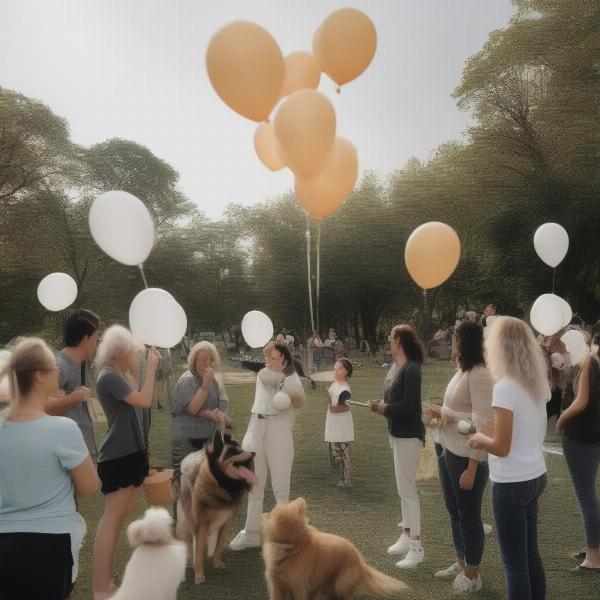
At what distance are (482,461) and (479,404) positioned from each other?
0.40 meters

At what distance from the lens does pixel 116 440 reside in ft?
13.0

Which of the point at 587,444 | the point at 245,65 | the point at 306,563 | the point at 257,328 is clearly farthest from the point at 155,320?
the point at 257,328

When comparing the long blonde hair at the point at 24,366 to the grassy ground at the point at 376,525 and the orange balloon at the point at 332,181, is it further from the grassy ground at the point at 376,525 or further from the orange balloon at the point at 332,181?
the orange balloon at the point at 332,181

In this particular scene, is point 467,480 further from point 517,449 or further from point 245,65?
point 245,65

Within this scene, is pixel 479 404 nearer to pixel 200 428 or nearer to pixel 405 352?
pixel 405 352

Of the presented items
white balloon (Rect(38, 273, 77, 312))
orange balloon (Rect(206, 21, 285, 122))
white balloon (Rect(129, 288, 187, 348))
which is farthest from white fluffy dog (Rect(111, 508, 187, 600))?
white balloon (Rect(38, 273, 77, 312))

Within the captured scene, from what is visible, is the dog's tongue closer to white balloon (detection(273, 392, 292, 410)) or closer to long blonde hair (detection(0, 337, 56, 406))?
white balloon (detection(273, 392, 292, 410))

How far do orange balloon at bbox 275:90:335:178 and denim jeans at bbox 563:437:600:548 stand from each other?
2.78 meters

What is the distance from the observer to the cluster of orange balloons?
438cm

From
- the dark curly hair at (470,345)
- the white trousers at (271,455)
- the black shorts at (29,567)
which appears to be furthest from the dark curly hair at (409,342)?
the black shorts at (29,567)

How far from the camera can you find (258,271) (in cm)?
3562

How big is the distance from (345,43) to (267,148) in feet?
3.69

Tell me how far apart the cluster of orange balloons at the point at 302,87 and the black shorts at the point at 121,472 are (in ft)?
8.08

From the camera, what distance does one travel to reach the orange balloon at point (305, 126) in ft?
14.8
